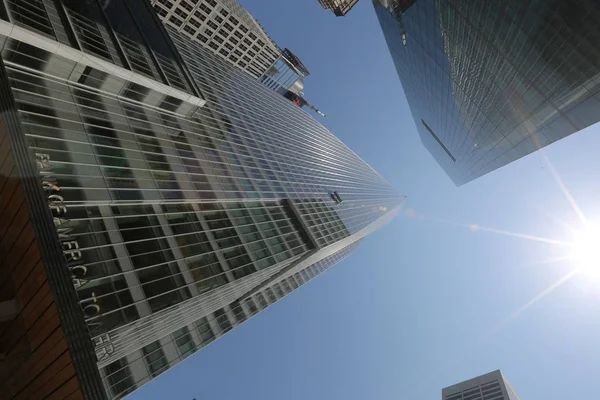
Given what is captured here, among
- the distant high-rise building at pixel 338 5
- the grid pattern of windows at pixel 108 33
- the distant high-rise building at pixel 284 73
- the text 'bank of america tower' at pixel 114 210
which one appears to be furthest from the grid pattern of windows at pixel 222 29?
the grid pattern of windows at pixel 108 33

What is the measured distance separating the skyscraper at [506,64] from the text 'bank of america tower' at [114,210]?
35012 millimetres

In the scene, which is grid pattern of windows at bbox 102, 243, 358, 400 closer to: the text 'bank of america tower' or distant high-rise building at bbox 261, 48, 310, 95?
the text 'bank of america tower'

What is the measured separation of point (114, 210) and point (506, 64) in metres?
47.6

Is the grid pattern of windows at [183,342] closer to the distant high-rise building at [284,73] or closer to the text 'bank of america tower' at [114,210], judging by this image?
the text 'bank of america tower' at [114,210]

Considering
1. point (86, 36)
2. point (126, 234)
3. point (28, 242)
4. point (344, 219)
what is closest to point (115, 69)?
point (86, 36)

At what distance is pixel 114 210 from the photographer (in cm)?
2809

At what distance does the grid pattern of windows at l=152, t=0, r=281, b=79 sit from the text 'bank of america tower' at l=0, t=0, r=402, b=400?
142 feet

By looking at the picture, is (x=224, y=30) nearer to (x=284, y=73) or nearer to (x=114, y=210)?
(x=284, y=73)

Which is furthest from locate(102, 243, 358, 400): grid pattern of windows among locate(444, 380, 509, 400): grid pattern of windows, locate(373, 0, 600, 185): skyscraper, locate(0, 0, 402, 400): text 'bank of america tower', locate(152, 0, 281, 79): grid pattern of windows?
locate(444, 380, 509, 400): grid pattern of windows

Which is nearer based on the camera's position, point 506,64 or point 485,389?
point 506,64

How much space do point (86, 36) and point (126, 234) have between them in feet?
74.9

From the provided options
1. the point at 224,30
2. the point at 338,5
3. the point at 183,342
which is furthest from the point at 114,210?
the point at 338,5

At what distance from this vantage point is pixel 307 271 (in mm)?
94438

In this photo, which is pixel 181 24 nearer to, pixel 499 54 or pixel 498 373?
pixel 499 54
